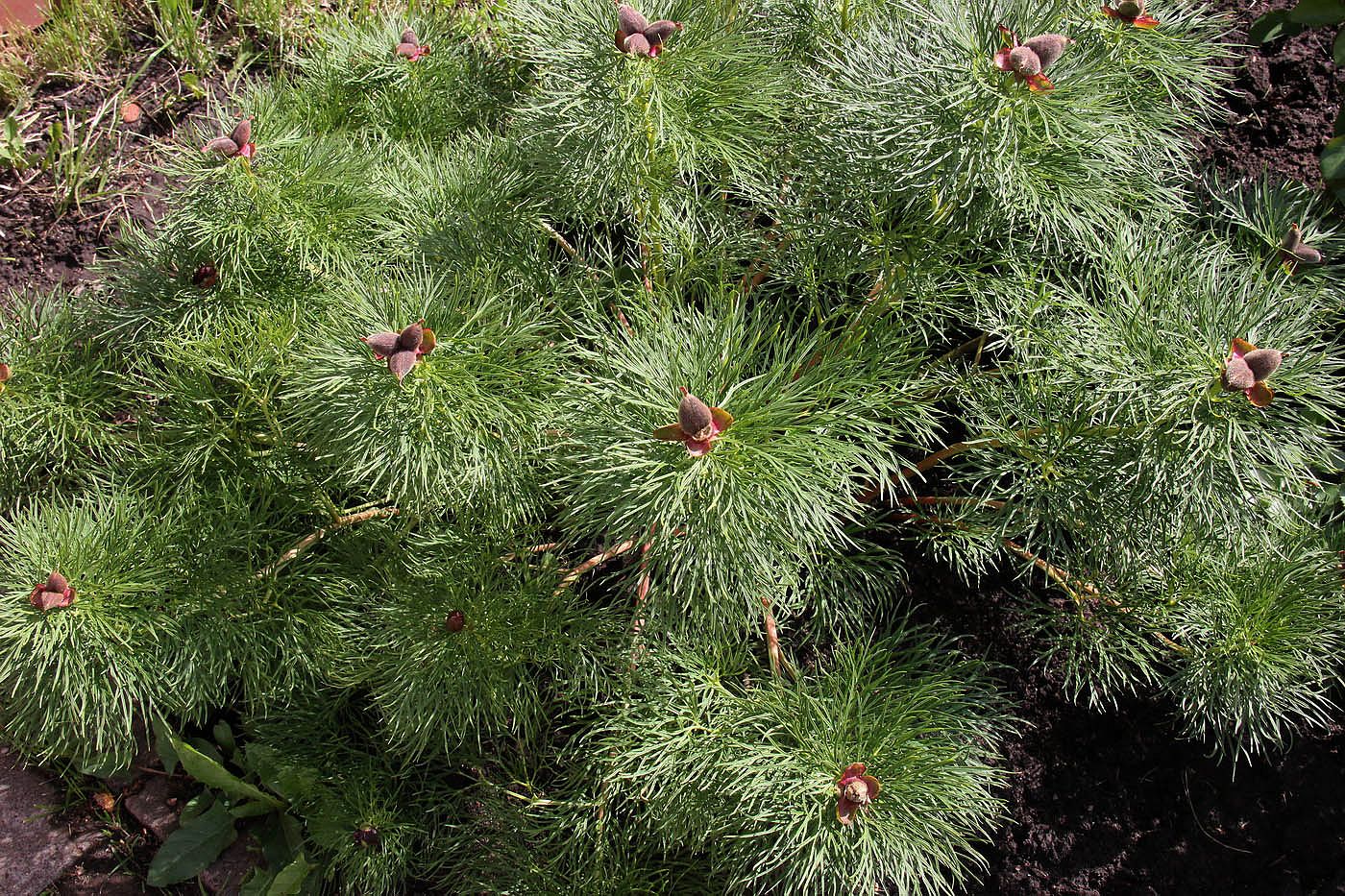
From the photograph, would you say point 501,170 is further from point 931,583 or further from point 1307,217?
point 1307,217

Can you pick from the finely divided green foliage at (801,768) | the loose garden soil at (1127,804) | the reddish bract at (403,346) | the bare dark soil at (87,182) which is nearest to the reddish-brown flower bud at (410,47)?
the bare dark soil at (87,182)

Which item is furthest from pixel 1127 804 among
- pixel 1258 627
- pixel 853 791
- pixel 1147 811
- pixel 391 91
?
pixel 391 91

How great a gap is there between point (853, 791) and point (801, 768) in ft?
0.35

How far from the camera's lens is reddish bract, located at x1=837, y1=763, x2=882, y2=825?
141 cm

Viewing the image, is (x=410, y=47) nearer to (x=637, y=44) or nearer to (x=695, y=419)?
(x=637, y=44)

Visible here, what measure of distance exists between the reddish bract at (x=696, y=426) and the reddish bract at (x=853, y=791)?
55 cm

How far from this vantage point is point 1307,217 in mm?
1920

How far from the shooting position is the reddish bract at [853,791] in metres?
1.41

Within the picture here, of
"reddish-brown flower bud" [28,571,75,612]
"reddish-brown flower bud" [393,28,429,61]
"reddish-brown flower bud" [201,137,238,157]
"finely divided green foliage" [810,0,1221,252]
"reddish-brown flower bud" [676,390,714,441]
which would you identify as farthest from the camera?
"reddish-brown flower bud" [393,28,429,61]

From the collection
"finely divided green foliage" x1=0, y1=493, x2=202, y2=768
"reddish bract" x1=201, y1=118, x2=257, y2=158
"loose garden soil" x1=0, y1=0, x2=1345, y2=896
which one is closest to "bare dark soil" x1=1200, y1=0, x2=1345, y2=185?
"loose garden soil" x1=0, y1=0, x2=1345, y2=896

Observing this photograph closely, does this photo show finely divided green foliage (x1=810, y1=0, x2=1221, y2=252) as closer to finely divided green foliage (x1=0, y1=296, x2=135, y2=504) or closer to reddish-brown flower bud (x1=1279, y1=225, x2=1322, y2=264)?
reddish-brown flower bud (x1=1279, y1=225, x2=1322, y2=264)

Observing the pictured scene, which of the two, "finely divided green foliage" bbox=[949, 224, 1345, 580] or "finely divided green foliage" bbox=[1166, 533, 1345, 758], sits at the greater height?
"finely divided green foliage" bbox=[949, 224, 1345, 580]

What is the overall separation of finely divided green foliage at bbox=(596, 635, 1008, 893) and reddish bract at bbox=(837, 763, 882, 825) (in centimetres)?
2

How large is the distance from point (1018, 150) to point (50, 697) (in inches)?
73.0
